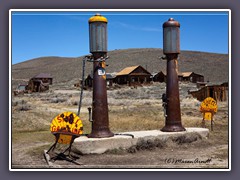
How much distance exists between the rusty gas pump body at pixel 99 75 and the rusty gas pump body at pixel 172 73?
1.59m

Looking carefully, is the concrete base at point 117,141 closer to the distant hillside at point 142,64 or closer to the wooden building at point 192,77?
the distant hillside at point 142,64

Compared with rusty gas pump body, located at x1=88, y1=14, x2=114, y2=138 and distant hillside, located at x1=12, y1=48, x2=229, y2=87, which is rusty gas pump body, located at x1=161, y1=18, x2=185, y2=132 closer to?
rusty gas pump body, located at x1=88, y1=14, x2=114, y2=138

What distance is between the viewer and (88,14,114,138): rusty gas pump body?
714cm

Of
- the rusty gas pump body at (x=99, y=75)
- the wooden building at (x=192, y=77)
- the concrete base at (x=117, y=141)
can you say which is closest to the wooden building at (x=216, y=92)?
the concrete base at (x=117, y=141)

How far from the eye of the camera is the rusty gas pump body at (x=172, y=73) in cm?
805

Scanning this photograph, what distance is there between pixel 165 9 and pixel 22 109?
10.2m

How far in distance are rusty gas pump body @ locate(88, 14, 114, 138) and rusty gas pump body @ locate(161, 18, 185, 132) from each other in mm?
1587

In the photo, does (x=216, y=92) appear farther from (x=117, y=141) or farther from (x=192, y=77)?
(x=192, y=77)

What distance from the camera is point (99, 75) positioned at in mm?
7297

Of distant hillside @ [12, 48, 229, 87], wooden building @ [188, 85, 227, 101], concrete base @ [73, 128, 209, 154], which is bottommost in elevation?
concrete base @ [73, 128, 209, 154]

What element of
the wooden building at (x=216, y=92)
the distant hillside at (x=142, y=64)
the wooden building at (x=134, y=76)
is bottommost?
the wooden building at (x=216, y=92)

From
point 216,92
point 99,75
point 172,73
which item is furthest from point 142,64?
point 99,75

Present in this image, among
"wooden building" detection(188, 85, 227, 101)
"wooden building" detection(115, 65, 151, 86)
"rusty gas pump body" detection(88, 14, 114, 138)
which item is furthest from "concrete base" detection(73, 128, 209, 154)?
"wooden building" detection(115, 65, 151, 86)

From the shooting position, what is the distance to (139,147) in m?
7.30
